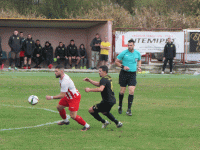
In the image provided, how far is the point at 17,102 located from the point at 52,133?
189 inches

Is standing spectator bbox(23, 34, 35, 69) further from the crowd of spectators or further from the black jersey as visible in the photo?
the black jersey

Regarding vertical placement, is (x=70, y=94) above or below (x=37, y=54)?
below

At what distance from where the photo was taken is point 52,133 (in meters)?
7.42

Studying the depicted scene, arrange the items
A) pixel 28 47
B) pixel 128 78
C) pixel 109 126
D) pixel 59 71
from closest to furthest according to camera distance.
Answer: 1. pixel 59 71
2. pixel 109 126
3. pixel 128 78
4. pixel 28 47

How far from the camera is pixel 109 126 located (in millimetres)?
8250

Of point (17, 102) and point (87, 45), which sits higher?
point (87, 45)

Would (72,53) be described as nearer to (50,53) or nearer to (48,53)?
(50,53)

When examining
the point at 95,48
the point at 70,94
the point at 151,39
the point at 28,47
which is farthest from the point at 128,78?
the point at 151,39

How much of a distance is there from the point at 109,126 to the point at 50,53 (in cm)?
1649

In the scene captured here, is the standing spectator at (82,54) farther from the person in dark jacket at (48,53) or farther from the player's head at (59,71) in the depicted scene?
the player's head at (59,71)

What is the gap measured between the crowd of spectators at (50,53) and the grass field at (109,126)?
7935 millimetres

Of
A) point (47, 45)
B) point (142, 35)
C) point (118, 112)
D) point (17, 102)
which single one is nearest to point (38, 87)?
point (17, 102)

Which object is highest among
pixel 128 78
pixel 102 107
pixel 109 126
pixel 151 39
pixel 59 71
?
pixel 151 39

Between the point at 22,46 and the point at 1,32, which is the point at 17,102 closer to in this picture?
the point at 22,46
